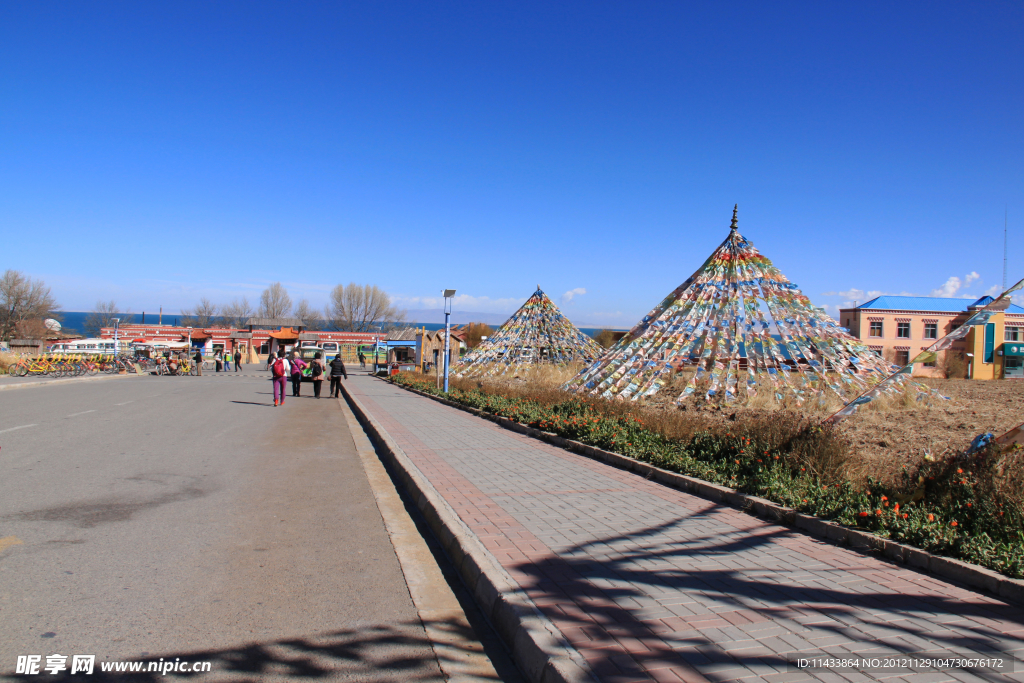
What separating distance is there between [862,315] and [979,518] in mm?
56459

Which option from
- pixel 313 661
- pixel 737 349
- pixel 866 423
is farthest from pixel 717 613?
pixel 737 349

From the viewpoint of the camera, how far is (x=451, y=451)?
981 centimetres

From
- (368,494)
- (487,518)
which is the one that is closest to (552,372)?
(368,494)

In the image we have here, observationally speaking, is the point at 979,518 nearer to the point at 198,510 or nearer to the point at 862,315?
the point at 198,510

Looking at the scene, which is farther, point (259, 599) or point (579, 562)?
point (579, 562)

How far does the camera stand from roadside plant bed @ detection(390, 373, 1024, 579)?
15.7 ft

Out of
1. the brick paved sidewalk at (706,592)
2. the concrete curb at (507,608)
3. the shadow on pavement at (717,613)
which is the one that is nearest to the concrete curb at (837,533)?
the brick paved sidewalk at (706,592)

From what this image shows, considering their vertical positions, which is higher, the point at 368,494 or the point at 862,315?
the point at 862,315

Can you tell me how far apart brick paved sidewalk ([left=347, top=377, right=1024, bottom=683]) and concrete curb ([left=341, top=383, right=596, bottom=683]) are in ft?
0.29

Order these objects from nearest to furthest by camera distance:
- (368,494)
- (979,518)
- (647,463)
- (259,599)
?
(259,599), (979,518), (368,494), (647,463)

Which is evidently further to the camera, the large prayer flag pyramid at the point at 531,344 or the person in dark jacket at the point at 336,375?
the large prayer flag pyramid at the point at 531,344

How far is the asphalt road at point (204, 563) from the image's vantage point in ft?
11.5

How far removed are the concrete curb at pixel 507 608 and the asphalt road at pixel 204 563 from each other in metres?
0.45

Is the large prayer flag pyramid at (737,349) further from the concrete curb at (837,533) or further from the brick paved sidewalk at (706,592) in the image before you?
the brick paved sidewalk at (706,592)
